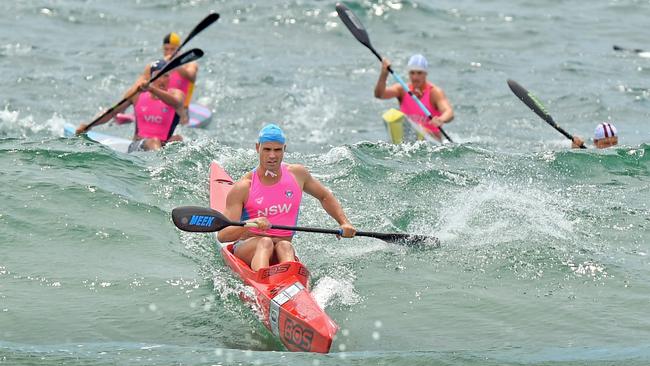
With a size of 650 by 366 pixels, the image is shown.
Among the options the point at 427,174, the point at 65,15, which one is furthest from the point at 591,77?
the point at 65,15

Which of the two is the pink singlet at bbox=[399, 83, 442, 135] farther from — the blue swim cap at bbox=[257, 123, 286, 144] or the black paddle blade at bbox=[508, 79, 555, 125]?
the blue swim cap at bbox=[257, 123, 286, 144]

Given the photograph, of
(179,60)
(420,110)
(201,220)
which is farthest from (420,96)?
(201,220)

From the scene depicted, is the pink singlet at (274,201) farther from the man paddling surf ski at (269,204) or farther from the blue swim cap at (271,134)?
the blue swim cap at (271,134)

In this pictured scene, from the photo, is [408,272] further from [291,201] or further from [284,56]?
[284,56]

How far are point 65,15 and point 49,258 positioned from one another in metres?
14.7

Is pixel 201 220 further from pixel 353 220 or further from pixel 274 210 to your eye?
pixel 353 220

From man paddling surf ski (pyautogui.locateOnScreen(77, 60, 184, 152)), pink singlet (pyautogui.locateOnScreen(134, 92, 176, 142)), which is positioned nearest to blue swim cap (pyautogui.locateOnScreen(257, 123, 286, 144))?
man paddling surf ski (pyautogui.locateOnScreen(77, 60, 184, 152))

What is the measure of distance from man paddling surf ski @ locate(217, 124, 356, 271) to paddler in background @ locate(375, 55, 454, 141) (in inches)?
197

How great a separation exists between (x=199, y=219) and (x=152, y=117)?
5.01 m

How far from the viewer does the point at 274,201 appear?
8828mm

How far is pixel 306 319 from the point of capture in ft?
24.6

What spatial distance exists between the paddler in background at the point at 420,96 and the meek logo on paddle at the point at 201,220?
18.6 ft

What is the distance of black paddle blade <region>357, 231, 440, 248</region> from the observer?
912cm

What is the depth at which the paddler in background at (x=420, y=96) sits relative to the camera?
13.8m
